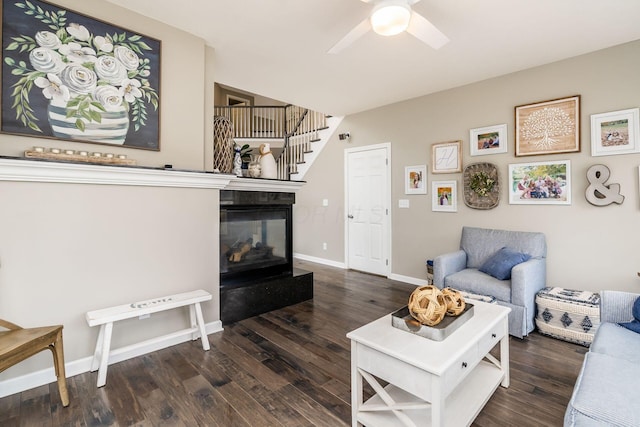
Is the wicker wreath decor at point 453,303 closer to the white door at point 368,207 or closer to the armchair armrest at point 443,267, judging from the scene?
the armchair armrest at point 443,267

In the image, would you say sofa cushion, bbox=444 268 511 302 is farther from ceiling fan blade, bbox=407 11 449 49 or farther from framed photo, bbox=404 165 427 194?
ceiling fan blade, bbox=407 11 449 49

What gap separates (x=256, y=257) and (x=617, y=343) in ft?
9.28

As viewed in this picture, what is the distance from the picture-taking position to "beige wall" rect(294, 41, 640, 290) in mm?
2797

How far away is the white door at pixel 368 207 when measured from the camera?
4680mm

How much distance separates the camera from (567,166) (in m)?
3.05

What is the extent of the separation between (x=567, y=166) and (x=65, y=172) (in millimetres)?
4211

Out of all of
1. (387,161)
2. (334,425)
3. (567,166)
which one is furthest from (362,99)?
(334,425)

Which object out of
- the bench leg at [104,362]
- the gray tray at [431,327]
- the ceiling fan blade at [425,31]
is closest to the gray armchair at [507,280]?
the gray tray at [431,327]

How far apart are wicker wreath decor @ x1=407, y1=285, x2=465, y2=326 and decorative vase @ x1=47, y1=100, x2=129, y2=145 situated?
2305 mm

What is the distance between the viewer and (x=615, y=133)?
2805 millimetres

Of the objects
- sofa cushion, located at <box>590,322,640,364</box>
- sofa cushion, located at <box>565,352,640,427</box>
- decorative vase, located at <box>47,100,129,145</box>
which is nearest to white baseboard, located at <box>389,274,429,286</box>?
sofa cushion, located at <box>590,322,640,364</box>

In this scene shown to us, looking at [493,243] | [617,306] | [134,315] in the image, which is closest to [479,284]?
[493,243]

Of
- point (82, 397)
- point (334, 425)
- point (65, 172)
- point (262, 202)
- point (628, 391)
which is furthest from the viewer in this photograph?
point (262, 202)

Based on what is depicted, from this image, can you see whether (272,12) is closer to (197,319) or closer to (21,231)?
(21,231)
